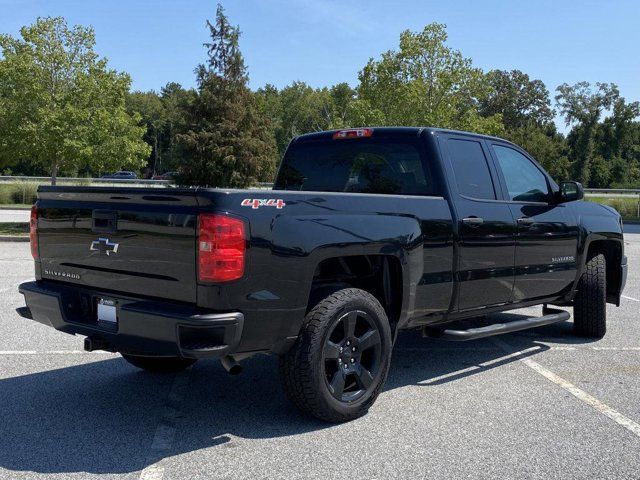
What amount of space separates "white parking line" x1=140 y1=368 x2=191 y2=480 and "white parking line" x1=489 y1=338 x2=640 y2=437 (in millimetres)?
2847

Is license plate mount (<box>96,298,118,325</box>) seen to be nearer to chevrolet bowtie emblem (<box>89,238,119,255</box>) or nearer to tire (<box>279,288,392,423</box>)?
chevrolet bowtie emblem (<box>89,238,119,255</box>)

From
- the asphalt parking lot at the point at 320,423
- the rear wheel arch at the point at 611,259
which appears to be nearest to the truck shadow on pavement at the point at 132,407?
the asphalt parking lot at the point at 320,423

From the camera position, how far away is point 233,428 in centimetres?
413

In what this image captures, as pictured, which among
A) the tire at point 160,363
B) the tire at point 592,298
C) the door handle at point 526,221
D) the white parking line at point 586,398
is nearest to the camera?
the white parking line at point 586,398

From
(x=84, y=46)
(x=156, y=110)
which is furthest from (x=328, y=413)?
(x=156, y=110)

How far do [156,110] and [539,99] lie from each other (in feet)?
194

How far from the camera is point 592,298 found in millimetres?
6645

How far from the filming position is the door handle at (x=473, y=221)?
16.2ft

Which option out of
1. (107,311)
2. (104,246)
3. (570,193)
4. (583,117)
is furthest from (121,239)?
(583,117)

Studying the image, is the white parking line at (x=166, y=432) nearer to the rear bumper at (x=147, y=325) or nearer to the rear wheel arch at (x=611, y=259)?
the rear bumper at (x=147, y=325)

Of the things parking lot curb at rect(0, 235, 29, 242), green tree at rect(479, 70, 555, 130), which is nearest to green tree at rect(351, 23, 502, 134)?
parking lot curb at rect(0, 235, 29, 242)

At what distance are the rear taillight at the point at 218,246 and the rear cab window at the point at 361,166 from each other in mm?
1915

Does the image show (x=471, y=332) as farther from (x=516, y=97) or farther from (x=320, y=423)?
(x=516, y=97)

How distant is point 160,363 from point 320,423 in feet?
5.59
